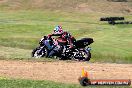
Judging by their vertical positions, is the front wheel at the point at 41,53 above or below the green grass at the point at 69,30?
above

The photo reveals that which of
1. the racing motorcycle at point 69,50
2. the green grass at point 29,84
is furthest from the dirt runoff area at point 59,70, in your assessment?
the racing motorcycle at point 69,50

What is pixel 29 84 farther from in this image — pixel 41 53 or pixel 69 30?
pixel 69 30

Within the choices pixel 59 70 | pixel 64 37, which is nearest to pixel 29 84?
pixel 59 70

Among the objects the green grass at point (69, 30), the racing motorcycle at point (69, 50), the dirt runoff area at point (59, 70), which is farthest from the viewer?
the green grass at point (69, 30)

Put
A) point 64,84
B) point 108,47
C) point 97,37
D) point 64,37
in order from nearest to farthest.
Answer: point 64,84 → point 64,37 → point 108,47 → point 97,37

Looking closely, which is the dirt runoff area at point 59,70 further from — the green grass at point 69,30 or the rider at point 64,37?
the green grass at point 69,30

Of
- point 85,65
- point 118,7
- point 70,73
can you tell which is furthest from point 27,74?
point 118,7

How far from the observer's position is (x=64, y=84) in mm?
15656

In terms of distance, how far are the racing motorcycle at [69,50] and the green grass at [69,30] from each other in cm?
268

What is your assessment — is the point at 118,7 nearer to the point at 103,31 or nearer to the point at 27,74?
the point at 103,31

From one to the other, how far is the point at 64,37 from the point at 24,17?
49.0 m

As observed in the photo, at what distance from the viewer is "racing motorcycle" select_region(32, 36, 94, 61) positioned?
958 inches

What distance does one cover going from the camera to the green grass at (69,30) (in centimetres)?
3625

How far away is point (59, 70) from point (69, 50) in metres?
5.97
